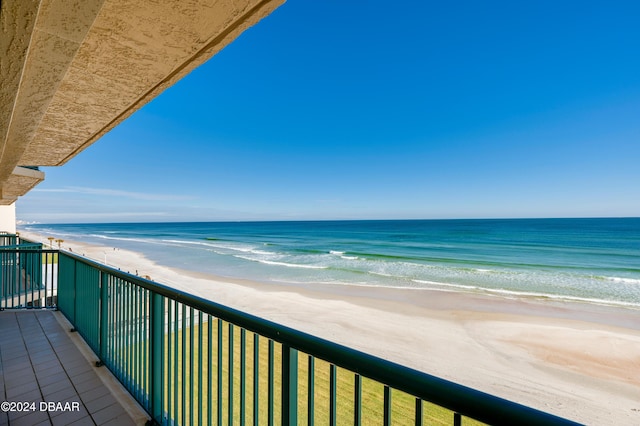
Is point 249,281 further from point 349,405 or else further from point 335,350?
point 335,350

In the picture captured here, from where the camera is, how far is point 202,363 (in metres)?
2.68

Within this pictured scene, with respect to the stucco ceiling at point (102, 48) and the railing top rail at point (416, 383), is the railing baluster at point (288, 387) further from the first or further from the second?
the stucco ceiling at point (102, 48)

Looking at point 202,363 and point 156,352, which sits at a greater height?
point 156,352

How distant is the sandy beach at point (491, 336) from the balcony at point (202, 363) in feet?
A: 10.4

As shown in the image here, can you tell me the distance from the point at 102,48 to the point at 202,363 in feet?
8.39

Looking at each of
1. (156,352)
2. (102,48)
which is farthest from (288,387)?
(102,48)

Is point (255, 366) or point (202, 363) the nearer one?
point (255, 366)

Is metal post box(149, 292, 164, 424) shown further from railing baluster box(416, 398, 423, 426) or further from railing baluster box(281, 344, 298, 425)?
railing baluster box(416, 398, 423, 426)

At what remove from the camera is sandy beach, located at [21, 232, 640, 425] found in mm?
6129

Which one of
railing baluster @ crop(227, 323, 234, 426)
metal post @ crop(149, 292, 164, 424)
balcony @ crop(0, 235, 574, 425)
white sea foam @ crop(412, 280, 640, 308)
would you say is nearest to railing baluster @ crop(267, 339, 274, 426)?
balcony @ crop(0, 235, 574, 425)

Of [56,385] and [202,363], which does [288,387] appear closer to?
[202,363]

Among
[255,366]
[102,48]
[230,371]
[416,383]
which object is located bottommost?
[230,371]

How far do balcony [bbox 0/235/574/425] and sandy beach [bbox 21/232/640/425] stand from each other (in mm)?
3162

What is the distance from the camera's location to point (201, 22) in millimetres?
1463
